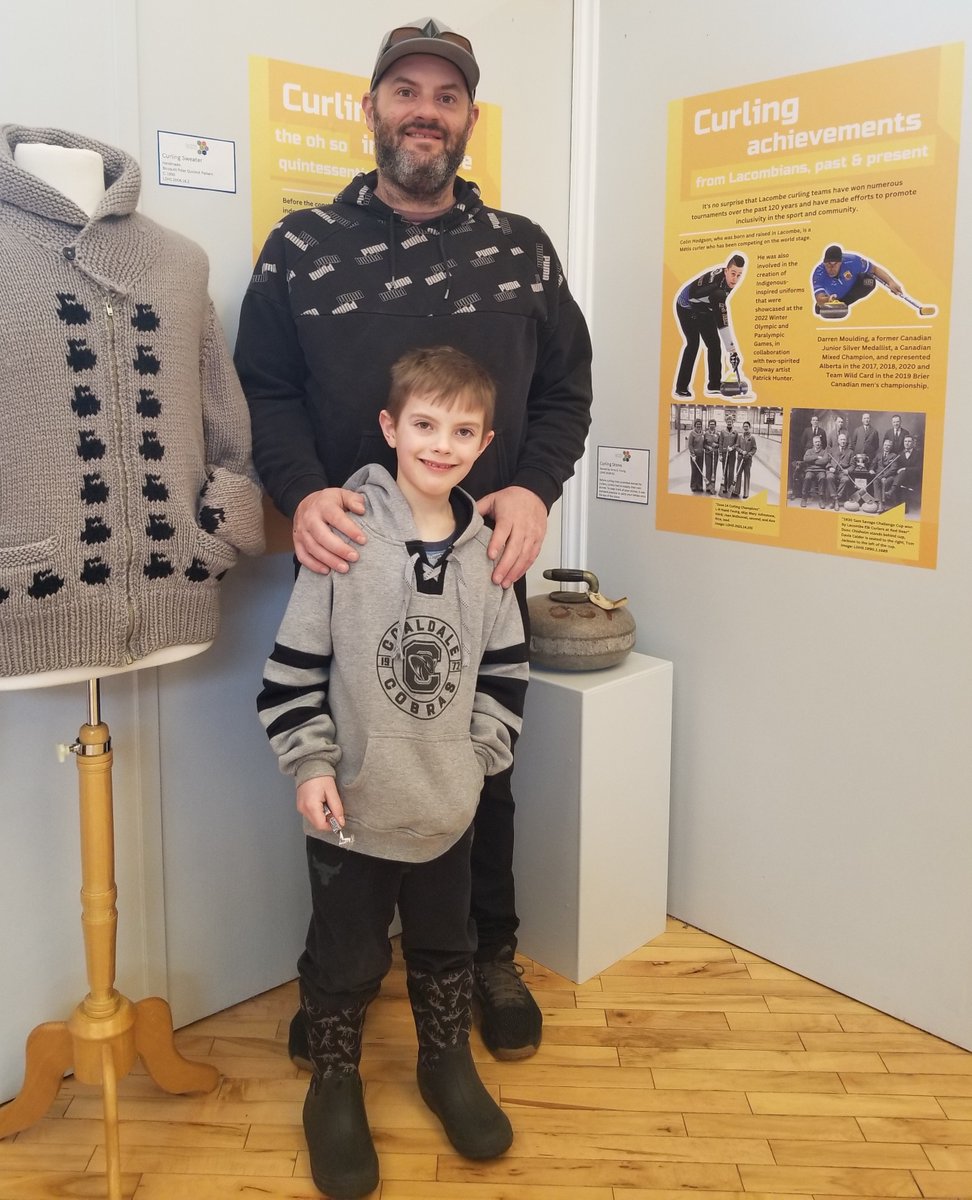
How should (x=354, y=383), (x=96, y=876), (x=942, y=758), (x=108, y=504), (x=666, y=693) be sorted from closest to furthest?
(x=108, y=504), (x=96, y=876), (x=354, y=383), (x=942, y=758), (x=666, y=693)

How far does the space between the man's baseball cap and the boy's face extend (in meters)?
0.63

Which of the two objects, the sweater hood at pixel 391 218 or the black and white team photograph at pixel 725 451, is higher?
the sweater hood at pixel 391 218

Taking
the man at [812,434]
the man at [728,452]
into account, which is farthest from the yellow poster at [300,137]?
the man at [812,434]

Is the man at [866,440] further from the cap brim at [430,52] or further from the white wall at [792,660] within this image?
the cap brim at [430,52]

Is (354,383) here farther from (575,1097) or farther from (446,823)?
(575,1097)

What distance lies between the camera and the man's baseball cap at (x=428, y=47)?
1.84m

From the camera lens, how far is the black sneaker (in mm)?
2090

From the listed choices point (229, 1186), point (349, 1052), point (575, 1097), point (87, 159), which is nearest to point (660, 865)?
point (575, 1097)

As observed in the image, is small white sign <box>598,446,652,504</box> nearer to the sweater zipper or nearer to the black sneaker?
the black sneaker

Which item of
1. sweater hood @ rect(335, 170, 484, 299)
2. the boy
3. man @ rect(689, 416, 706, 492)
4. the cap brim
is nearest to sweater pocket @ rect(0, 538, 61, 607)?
the boy

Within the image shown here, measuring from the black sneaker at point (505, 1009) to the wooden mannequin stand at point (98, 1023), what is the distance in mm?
574

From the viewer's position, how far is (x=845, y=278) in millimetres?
2133

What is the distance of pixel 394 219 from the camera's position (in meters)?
1.96

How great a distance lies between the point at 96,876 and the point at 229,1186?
1.71 feet
